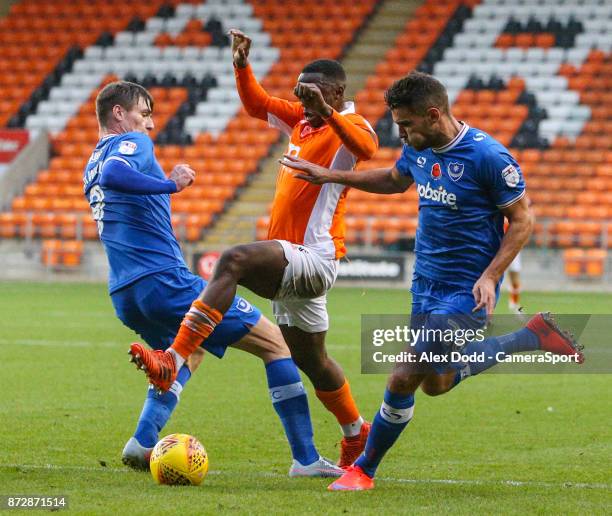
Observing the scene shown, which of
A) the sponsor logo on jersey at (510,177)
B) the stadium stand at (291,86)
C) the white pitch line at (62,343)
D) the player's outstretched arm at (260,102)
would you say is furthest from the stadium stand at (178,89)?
the sponsor logo on jersey at (510,177)

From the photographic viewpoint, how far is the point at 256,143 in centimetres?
2945

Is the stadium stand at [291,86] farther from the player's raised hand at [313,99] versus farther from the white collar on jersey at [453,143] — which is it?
the player's raised hand at [313,99]

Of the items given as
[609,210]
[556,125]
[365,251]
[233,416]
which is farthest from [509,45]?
[233,416]

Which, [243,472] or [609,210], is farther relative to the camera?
[609,210]

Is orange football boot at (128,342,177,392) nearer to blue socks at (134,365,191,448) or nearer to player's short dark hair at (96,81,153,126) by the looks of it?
blue socks at (134,365,191,448)

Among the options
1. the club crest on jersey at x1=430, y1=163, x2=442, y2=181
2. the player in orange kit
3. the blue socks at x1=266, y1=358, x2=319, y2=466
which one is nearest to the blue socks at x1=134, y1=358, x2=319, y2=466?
the blue socks at x1=266, y1=358, x2=319, y2=466

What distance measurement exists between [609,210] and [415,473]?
20301 mm

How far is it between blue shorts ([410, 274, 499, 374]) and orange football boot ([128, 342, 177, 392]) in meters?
1.25

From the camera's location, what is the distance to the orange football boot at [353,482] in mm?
6051

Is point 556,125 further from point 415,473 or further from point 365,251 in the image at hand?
point 415,473

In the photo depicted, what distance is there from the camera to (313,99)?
6.09 metres

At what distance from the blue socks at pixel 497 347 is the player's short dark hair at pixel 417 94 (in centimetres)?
136

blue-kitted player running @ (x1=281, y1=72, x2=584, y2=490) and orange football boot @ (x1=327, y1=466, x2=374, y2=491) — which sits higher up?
blue-kitted player running @ (x1=281, y1=72, x2=584, y2=490)

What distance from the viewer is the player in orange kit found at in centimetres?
595
